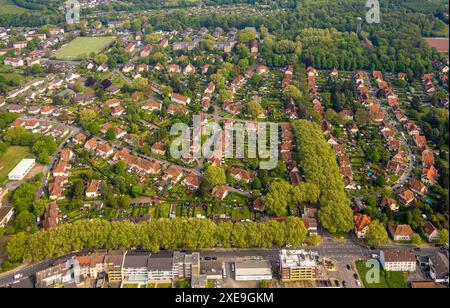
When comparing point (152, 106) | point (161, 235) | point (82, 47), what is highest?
point (161, 235)

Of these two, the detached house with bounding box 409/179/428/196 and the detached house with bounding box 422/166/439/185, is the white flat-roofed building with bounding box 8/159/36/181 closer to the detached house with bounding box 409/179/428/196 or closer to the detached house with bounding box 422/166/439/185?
the detached house with bounding box 409/179/428/196

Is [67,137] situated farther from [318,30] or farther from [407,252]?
[318,30]

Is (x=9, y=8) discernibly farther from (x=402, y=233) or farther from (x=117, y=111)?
(x=402, y=233)

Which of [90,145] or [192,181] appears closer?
[192,181]

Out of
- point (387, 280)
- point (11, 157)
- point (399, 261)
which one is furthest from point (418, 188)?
point (11, 157)

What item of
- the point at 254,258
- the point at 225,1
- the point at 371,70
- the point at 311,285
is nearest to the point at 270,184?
the point at 254,258

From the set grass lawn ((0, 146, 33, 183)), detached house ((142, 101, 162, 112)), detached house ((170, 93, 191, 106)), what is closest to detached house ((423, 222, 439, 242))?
detached house ((170, 93, 191, 106))

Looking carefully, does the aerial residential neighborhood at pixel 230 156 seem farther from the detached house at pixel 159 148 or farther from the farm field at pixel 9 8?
the farm field at pixel 9 8
